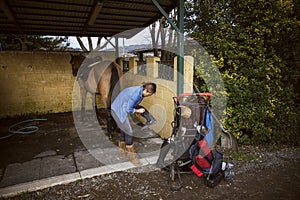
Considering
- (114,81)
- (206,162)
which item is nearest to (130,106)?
(206,162)

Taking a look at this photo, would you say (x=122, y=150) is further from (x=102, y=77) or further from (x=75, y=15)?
(x=75, y=15)

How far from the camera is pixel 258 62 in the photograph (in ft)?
10.8

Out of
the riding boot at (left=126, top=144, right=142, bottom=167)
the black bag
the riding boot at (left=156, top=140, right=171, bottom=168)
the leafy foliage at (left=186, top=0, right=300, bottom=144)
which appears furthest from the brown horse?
the black bag

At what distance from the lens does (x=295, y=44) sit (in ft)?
10.9

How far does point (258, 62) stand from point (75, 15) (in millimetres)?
3942

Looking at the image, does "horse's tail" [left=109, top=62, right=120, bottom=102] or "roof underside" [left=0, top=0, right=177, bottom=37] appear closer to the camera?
"roof underside" [left=0, top=0, right=177, bottom=37]

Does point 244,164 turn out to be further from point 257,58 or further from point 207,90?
point 257,58

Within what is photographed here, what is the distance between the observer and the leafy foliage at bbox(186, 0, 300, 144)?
324 centimetres

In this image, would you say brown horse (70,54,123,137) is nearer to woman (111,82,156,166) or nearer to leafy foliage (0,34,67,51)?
woman (111,82,156,166)

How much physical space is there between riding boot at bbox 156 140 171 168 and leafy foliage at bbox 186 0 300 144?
4.94ft

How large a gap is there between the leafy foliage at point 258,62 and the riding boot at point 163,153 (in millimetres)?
1506

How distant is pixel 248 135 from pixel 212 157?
158cm

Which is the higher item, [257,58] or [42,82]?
[257,58]

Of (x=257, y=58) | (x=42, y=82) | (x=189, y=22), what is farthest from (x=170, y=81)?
(x=42, y=82)
